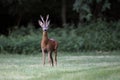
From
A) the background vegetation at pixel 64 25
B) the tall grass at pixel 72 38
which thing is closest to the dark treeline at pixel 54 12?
the background vegetation at pixel 64 25

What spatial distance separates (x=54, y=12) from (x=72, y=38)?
359 inches

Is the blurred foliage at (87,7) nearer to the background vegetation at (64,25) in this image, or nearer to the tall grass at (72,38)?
the background vegetation at (64,25)

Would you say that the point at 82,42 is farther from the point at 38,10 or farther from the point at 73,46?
the point at 38,10

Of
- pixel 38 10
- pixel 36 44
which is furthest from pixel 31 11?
pixel 36 44

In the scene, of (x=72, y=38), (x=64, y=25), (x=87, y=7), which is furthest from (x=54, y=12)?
(x=72, y=38)

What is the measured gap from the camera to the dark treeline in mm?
37875

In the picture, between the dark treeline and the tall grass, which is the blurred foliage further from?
the tall grass

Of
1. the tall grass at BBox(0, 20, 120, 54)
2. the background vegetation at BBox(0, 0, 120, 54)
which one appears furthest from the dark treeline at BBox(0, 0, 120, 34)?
the tall grass at BBox(0, 20, 120, 54)

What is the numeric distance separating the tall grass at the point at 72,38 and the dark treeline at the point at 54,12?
1085 millimetres

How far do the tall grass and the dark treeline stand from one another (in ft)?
3.56

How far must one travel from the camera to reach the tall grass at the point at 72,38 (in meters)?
32.2

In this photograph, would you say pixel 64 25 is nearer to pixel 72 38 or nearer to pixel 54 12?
pixel 72 38

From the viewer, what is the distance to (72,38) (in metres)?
33.6

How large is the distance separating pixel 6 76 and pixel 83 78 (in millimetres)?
2920
